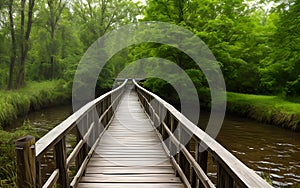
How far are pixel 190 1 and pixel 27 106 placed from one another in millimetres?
11417

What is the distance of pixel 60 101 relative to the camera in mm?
23172

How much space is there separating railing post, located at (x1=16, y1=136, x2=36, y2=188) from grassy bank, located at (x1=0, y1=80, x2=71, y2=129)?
1207 cm

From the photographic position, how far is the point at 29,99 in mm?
18141

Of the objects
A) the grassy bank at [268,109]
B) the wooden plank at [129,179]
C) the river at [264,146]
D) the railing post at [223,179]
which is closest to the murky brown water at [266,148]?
the river at [264,146]

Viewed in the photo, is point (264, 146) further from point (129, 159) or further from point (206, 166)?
point (206, 166)

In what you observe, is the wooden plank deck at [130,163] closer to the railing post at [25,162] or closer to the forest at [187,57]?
the railing post at [25,162]

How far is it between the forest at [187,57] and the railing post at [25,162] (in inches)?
196

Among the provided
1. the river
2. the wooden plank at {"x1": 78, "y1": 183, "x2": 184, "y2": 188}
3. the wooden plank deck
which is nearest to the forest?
the river

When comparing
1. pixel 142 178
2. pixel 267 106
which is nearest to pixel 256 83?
pixel 267 106

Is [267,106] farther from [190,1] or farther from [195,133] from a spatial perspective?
[195,133]

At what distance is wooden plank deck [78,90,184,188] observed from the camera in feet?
13.5

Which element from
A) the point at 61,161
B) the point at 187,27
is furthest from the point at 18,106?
the point at 61,161

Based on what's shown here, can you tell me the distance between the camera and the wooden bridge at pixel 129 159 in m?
2.16

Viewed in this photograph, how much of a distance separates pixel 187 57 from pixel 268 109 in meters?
5.25
